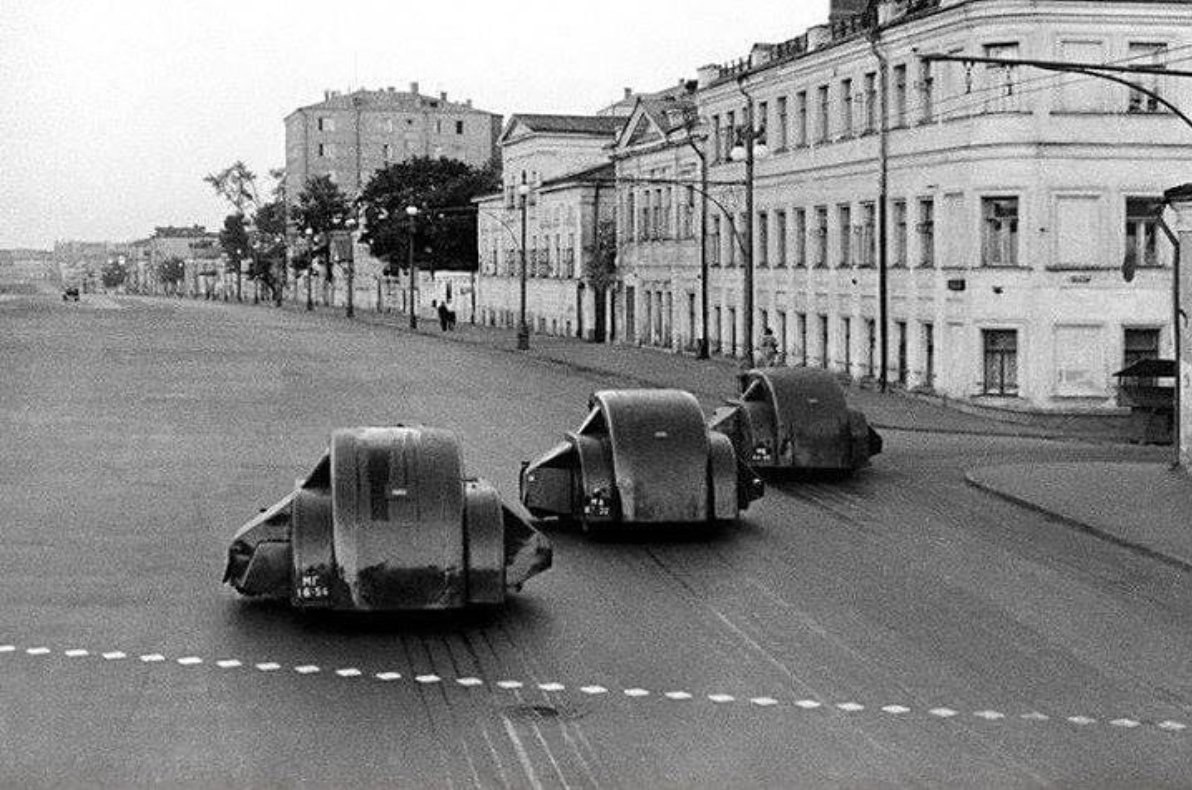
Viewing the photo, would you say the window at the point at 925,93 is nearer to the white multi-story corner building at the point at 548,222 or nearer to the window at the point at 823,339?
the window at the point at 823,339

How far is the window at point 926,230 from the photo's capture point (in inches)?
1859

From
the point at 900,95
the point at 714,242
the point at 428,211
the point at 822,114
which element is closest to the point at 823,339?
the point at 822,114

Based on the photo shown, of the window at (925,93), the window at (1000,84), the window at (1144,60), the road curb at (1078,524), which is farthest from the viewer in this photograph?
the window at (925,93)

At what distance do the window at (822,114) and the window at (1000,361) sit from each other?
12994 millimetres

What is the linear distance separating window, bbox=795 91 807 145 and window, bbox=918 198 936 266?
1051cm

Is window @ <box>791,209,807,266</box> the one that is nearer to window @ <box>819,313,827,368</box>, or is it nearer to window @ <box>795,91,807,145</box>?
window @ <box>795,91,807,145</box>

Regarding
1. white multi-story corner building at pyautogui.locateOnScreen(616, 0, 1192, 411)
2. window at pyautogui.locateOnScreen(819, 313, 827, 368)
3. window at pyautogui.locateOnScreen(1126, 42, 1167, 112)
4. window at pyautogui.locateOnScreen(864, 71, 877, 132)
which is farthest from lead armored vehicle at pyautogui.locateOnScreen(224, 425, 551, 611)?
window at pyautogui.locateOnScreen(819, 313, 827, 368)

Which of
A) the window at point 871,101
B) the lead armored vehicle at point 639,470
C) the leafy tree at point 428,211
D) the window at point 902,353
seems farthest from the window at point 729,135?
the leafy tree at point 428,211

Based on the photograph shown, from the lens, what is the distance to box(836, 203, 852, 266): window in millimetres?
53594

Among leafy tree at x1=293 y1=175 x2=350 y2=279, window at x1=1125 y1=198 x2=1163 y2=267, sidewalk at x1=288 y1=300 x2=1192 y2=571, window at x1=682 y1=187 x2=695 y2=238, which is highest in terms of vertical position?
leafy tree at x1=293 y1=175 x2=350 y2=279

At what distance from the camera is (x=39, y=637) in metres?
15.1

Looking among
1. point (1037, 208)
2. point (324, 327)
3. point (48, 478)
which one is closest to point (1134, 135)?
point (1037, 208)

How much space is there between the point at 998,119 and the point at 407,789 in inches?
1420

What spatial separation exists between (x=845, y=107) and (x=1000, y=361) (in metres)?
12.2
